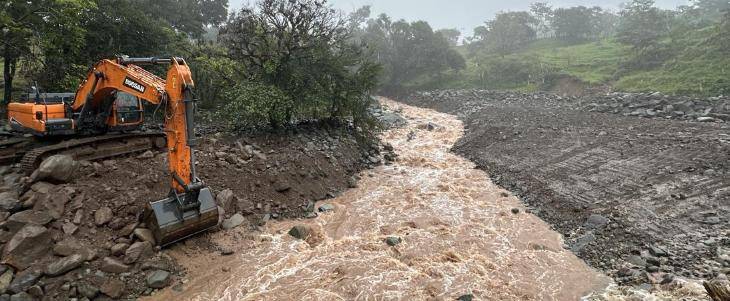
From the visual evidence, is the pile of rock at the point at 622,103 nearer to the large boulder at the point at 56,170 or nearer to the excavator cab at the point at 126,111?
the excavator cab at the point at 126,111

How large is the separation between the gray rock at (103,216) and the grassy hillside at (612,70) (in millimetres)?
31360

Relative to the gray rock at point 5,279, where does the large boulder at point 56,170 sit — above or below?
above

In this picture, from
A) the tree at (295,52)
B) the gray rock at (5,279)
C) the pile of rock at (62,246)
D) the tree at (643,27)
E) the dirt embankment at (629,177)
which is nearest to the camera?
the gray rock at (5,279)

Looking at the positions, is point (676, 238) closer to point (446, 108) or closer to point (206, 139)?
point (206, 139)

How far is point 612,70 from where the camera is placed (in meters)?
41.6

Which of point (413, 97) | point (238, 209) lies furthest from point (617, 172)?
point (413, 97)

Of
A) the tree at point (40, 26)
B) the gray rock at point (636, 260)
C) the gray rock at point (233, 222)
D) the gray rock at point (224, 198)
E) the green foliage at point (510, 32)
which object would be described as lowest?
the gray rock at point (636, 260)

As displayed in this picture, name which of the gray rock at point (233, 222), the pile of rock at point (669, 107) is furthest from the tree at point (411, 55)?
the gray rock at point (233, 222)

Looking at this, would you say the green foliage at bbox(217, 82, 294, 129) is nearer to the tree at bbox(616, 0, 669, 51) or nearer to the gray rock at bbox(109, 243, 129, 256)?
the gray rock at bbox(109, 243, 129, 256)

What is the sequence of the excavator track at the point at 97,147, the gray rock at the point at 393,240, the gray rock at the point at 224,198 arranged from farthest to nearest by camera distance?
1. the gray rock at the point at 224,198
2. the gray rock at the point at 393,240
3. the excavator track at the point at 97,147

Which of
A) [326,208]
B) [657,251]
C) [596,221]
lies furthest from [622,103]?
[326,208]

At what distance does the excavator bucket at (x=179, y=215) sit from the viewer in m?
9.66

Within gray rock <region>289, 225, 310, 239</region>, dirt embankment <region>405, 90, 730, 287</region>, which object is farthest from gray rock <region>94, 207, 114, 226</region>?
dirt embankment <region>405, 90, 730, 287</region>

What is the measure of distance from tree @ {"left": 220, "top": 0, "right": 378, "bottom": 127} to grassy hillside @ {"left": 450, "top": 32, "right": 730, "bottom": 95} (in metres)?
23.1
